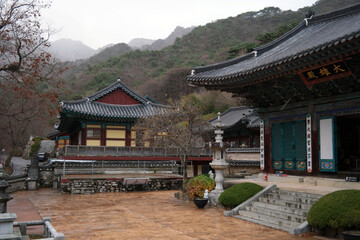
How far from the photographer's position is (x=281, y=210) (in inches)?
409

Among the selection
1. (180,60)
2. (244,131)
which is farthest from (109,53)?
(244,131)

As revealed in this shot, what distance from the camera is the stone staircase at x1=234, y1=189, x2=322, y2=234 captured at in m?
9.38

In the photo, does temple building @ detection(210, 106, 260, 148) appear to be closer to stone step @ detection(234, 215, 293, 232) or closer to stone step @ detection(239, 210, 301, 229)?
stone step @ detection(239, 210, 301, 229)

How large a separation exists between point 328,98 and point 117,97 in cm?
2264

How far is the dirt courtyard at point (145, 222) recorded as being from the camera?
8.72 meters

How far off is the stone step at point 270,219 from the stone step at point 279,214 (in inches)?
5.5

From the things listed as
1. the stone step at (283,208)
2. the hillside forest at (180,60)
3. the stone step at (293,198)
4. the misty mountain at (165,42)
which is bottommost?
the stone step at (283,208)

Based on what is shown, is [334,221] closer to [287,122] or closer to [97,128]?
[287,122]

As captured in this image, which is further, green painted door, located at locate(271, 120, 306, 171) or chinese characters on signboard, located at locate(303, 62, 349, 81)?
green painted door, located at locate(271, 120, 306, 171)

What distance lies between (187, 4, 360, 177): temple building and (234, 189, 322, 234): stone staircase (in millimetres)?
2603

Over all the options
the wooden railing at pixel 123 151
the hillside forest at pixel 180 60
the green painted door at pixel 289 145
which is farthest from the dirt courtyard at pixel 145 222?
the hillside forest at pixel 180 60

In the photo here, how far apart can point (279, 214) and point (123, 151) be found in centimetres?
1902

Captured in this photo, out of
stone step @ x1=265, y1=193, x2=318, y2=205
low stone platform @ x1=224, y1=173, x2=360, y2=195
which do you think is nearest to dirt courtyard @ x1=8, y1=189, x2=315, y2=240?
stone step @ x1=265, y1=193, x2=318, y2=205

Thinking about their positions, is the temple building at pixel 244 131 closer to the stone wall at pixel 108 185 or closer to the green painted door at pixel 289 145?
the stone wall at pixel 108 185
